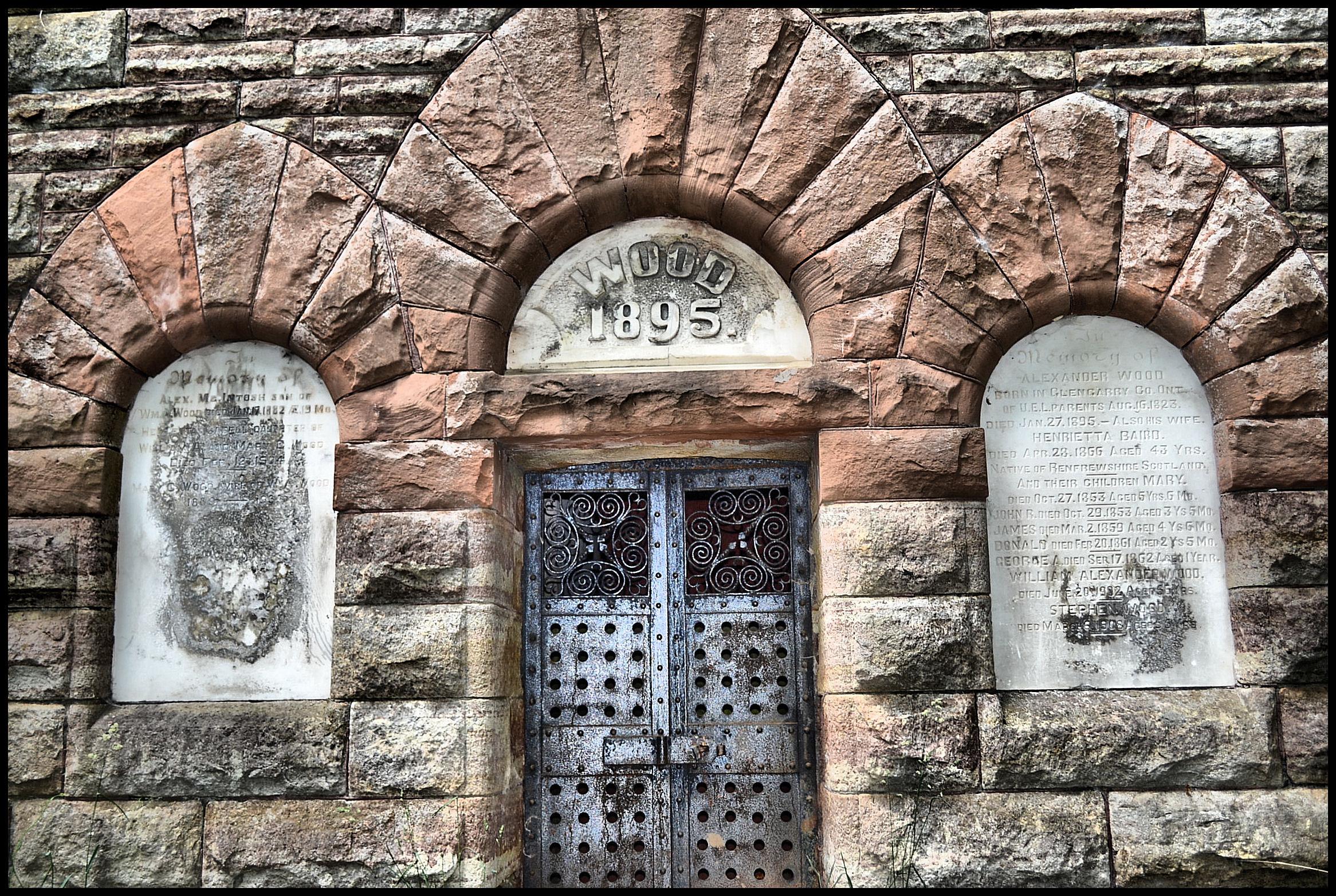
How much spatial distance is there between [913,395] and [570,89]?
6.00 feet

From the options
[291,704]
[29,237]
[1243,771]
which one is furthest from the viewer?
A: [29,237]

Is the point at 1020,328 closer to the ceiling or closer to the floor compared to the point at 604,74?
closer to the floor

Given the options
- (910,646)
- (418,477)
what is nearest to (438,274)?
(418,477)

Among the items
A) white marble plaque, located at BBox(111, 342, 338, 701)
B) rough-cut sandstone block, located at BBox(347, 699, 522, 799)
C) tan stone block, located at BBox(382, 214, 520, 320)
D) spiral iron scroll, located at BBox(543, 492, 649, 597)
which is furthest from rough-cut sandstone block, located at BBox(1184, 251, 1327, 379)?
white marble plaque, located at BBox(111, 342, 338, 701)

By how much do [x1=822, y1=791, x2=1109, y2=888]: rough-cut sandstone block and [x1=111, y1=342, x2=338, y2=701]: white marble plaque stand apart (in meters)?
2.16

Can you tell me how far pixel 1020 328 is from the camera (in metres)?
4.12

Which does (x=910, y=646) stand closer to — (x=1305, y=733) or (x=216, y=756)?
(x=1305, y=733)

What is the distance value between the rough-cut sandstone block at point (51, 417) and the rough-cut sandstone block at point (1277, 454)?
444 centimetres

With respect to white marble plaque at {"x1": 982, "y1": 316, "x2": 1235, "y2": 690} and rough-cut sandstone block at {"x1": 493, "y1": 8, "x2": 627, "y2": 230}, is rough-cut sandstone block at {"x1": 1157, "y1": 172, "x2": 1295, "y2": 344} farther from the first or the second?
rough-cut sandstone block at {"x1": 493, "y1": 8, "x2": 627, "y2": 230}

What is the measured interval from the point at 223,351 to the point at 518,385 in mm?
1321

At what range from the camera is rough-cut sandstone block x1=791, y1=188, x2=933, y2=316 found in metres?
4.05

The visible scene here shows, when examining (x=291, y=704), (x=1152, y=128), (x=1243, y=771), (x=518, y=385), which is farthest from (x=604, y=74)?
(x=1243, y=771)

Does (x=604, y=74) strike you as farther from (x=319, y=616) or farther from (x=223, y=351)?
(x=319, y=616)

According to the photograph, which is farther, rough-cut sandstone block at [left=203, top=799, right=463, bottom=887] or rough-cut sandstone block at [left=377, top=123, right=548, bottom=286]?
rough-cut sandstone block at [left=377, top=123, right=548, bottom=286]
